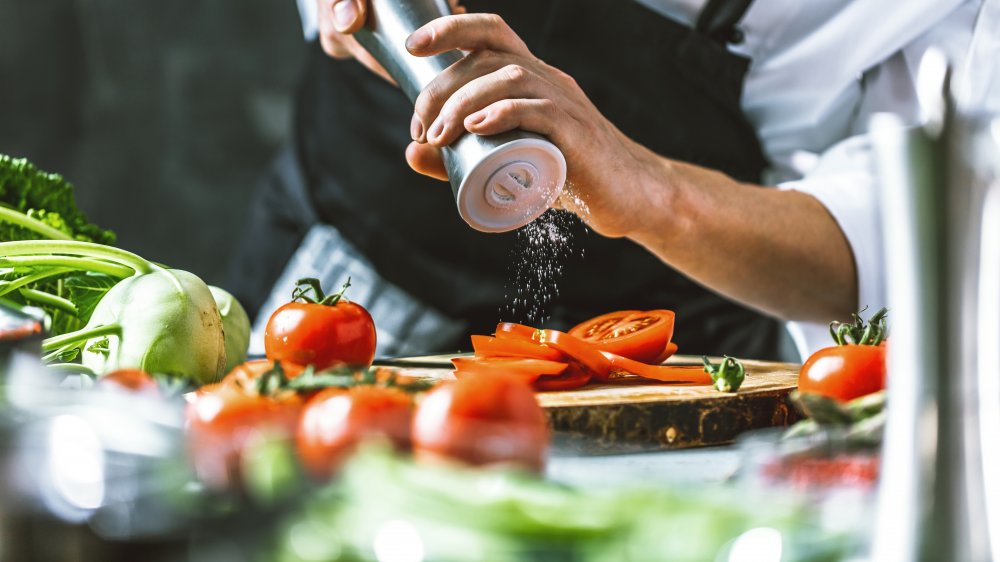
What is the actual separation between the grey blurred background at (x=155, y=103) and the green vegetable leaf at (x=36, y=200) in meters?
1.83

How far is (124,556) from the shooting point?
43cm

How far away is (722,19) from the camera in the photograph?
56.8 inches

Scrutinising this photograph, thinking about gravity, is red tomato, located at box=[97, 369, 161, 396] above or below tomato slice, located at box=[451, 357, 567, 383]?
below

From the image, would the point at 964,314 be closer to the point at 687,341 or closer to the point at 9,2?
the point at 687,341

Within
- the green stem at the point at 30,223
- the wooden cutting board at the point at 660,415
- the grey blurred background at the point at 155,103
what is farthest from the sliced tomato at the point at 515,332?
the grey blurred background at the point at 155,103

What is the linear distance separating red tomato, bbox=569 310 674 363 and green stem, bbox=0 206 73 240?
1.76 feet

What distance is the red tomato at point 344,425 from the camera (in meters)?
0.44

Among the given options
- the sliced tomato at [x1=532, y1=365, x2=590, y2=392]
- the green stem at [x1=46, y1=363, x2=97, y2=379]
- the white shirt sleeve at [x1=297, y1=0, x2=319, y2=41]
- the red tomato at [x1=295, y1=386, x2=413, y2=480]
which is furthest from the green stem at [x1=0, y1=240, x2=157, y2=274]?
the white shirt sleeve at [x1=297, y1=0, x2=319, y2=41]

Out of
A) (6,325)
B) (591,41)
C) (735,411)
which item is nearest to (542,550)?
(6,325)

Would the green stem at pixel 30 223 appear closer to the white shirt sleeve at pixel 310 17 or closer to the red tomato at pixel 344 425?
the red tomato at pixel 344 425

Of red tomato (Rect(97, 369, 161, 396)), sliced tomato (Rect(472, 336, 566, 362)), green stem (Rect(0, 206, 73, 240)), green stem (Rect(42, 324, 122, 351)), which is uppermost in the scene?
green stem (Rect(0, 206, 73, 240))

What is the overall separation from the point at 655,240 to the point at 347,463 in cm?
90

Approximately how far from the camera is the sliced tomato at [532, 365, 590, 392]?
37.3 inches

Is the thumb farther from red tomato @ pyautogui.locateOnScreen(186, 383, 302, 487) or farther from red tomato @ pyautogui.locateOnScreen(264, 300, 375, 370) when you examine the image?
red tomato @ pyautogui.locateOnScreen(186, 383, 302, 487)
